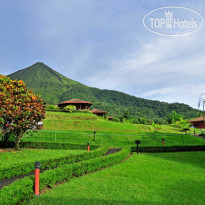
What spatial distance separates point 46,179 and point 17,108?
28.1 feet

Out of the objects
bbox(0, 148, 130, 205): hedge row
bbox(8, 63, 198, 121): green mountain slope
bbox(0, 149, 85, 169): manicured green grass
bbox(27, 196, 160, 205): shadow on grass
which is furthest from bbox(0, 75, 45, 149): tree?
bbox(8, 63, 198, 121): green mountain slope

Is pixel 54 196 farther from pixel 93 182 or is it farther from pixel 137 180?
pixel 137 180

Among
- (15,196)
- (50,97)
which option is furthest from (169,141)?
(50,97)

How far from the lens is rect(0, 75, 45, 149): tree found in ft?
42.8

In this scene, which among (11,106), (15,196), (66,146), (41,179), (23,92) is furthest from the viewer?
(66,146)

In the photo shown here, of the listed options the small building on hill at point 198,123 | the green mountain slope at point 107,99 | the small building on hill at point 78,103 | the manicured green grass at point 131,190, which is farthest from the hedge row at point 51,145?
the green mountain slope at point 107,99

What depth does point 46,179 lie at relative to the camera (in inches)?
250

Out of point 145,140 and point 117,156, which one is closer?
point 117,156

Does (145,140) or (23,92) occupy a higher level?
(23,92)

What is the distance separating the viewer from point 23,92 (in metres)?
14.9

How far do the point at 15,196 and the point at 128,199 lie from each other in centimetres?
342

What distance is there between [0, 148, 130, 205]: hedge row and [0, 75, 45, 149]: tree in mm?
7876

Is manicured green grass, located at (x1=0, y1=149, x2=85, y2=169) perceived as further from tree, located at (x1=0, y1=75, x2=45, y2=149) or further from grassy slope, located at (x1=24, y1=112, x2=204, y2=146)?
grassy slope, located at (x1=24, y1=112, x2=204, y2=146)

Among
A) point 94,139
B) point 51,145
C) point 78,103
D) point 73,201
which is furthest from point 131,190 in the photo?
point 78,103
